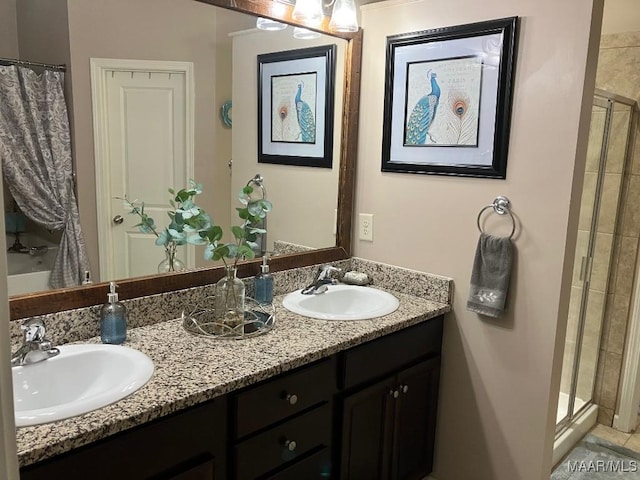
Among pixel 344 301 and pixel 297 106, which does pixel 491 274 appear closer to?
pixel 344 301

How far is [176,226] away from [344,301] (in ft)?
2.64

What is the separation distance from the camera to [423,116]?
7.12 feet

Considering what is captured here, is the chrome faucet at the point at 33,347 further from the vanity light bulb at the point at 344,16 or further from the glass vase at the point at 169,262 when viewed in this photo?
the vanity light bulb at the point at 344,16

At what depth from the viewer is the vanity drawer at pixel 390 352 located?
1817mm

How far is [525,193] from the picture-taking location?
1930mm

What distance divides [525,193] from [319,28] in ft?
3.41

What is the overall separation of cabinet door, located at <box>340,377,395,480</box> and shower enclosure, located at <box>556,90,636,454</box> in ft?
3.87

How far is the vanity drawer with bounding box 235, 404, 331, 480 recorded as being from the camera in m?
1.52

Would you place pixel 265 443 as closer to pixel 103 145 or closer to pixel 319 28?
pixel 103 145

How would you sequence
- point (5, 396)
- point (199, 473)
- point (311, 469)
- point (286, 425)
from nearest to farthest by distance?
point (5, 396), point (199, 473), point (286, 425), point (311, 469)

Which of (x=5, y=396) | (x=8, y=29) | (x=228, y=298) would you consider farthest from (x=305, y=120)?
(x=5, y=396)

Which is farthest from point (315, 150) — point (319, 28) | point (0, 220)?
point (0, 220)

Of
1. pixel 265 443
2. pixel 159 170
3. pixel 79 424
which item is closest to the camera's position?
pixel 79 424

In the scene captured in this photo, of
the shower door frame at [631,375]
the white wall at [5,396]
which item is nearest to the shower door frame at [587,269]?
the shower door frame at [631,375]
